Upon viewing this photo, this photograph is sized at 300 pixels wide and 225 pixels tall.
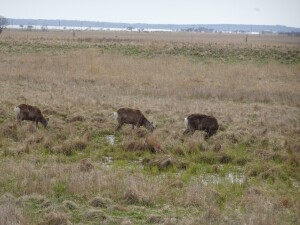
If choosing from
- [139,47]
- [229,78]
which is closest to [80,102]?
[229,78]

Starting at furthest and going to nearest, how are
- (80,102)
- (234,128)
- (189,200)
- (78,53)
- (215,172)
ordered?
(78,53), (80,102), (234,128), (215,172), (189,200)

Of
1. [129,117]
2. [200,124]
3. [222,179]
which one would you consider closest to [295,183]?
[222,179]

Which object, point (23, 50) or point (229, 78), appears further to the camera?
point (23, 50)

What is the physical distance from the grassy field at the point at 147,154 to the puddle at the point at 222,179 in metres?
0.03

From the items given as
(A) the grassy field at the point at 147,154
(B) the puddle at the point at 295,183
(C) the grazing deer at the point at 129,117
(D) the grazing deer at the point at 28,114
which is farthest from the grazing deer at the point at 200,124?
(D) the grazing deer at the point at 28,114

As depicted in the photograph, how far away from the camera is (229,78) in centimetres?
3325

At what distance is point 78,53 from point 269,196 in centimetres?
3708

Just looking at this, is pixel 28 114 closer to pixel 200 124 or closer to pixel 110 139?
pixel 110 139

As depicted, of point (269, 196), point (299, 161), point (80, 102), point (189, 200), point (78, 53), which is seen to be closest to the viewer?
point (189, 200)

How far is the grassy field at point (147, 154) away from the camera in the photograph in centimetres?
866

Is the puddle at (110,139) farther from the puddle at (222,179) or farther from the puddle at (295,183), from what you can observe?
the puddle at (295,183)

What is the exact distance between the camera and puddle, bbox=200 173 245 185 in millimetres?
11107

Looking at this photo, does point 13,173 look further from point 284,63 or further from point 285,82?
point 284,63

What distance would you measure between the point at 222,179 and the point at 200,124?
435 cm
